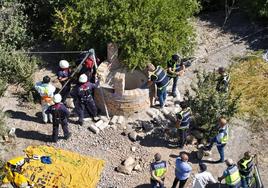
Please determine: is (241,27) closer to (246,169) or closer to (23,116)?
(246,169)

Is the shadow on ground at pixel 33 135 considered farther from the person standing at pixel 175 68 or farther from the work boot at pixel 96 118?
the person standing at pixel 175 68

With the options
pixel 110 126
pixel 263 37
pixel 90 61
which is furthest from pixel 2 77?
pixel 263 37

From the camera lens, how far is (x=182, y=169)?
41.7ft

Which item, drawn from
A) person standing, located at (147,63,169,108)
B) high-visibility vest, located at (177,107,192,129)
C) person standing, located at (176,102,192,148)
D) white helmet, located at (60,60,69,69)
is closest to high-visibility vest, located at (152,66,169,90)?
person standing, located at (147,63,169,108)

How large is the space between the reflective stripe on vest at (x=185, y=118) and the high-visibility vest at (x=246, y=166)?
1.85m

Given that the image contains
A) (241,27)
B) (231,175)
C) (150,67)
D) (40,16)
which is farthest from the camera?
(241,27)

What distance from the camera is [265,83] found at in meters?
16.6

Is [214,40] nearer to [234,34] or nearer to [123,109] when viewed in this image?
[234,34]

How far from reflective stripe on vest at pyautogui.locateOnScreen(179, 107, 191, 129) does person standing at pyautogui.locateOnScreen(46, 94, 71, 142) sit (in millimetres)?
3052

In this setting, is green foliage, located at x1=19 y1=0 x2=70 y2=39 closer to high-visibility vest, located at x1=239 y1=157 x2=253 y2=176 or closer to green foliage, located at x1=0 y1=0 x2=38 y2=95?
green foliage, located at x1=0 y1=0 x2=38 y2=95

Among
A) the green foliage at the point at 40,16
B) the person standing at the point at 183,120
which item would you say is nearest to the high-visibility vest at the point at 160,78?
the person standing at the point at 183,120

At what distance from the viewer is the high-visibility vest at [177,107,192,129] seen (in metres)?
13.9

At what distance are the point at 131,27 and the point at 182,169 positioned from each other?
482 centimetres

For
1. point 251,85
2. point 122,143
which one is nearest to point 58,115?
point 122,143
